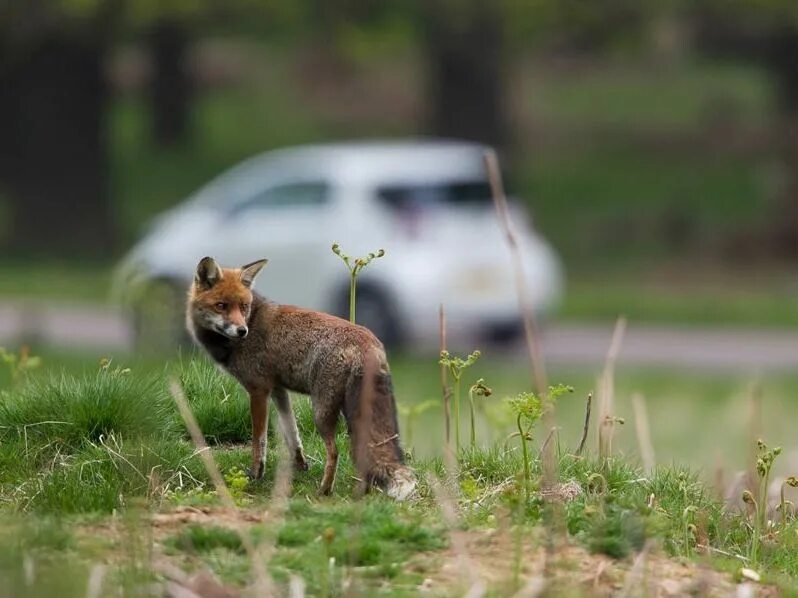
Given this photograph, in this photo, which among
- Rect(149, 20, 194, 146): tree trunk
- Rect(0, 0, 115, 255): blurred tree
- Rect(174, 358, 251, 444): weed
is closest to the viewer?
Rect(174, 358, 251, 444): weed

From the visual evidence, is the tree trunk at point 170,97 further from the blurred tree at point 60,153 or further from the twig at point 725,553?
the twig at point 725,553

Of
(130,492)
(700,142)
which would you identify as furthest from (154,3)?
(130,492)

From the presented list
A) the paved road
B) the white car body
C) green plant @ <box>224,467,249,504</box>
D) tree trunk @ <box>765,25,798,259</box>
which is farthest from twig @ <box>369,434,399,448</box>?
tree trunk @ <box>765,25,798,259</box>

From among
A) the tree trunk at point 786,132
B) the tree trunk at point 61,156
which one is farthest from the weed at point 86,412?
the tree trunk at point 61,156

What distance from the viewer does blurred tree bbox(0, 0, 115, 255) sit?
33.2m

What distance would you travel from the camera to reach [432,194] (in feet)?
73.2

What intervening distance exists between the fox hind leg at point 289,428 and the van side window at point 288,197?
15.8m

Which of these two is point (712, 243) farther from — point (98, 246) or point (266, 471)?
point (266, 471)

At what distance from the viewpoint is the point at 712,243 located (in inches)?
1342

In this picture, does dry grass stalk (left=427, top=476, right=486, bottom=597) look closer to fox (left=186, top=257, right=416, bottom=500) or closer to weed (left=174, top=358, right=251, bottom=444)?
fox (left=186, top=257, right=416, bottom=500)

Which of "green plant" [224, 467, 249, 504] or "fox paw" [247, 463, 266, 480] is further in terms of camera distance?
"fox paw" [247, 463, 266, 480]

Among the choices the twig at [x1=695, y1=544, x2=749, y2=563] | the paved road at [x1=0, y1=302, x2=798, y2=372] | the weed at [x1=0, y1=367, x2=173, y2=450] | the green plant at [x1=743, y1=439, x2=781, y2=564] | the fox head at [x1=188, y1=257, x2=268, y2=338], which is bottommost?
the paved road at [x1=0, y1=302, x2=798, y2=372]

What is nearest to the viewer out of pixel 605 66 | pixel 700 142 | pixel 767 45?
pixel 767 45

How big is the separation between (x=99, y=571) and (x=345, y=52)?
25.4 metres
